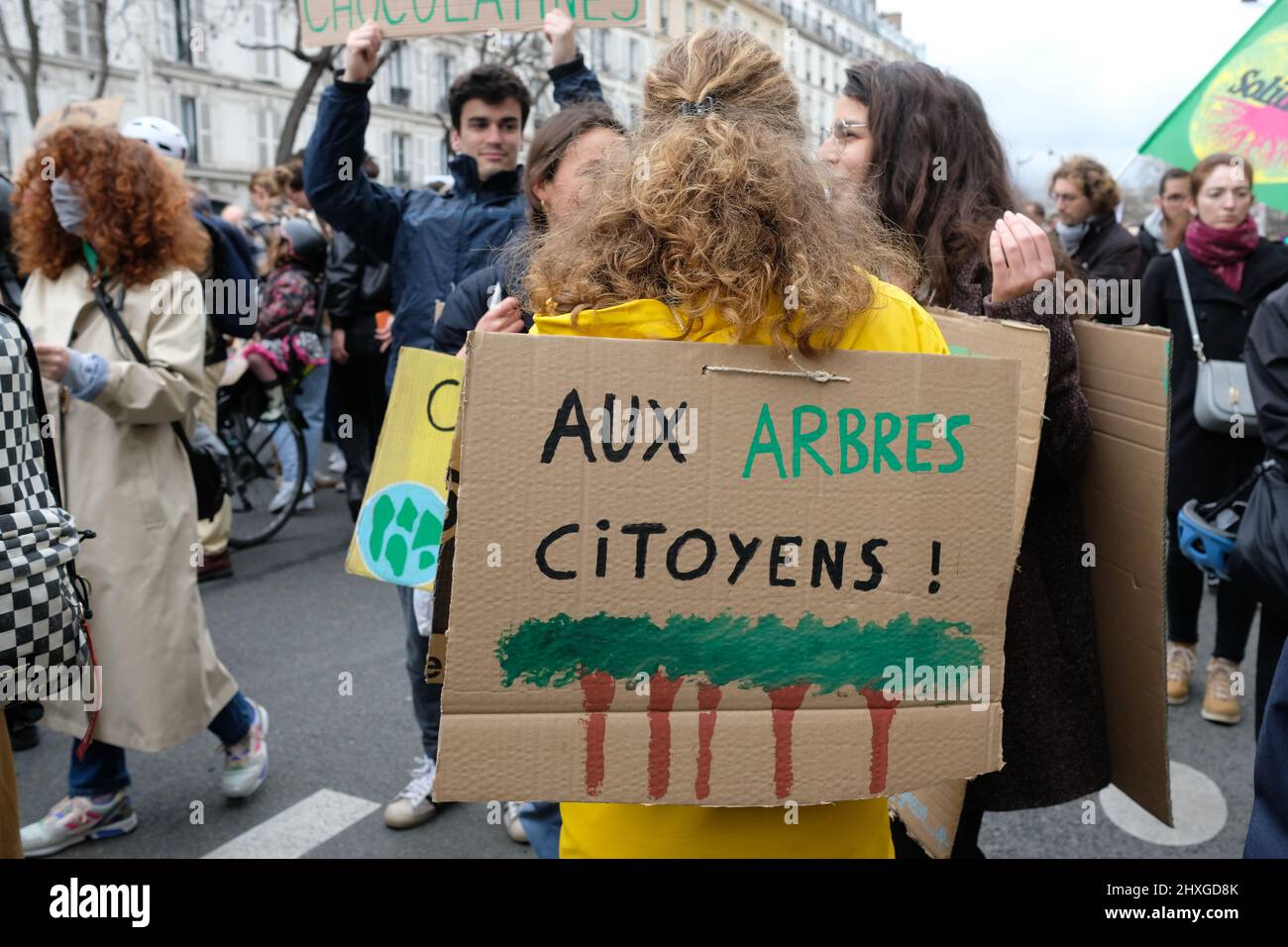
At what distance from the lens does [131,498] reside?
299 cm

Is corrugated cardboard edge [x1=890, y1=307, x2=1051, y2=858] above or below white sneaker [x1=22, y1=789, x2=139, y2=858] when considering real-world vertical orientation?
above

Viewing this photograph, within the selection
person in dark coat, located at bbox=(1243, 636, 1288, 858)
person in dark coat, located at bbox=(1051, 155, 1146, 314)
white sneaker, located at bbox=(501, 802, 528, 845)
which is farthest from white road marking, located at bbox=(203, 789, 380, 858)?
person in dark coat, located at bbox=(1051, 155, 1146, 314)

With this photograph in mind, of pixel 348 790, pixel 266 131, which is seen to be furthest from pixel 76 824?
pixel 266 131

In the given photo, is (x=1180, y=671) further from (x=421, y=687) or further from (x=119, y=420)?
(x=119, y=420)

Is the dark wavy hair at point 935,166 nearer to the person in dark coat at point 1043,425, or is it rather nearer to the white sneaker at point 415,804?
the person in dark coat at point 1043,425

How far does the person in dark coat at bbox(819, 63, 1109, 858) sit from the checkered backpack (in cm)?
158

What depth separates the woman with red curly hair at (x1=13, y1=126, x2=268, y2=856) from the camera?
2.96 m

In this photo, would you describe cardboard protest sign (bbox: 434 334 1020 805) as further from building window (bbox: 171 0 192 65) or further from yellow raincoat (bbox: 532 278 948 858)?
building window (bbox: 171 0 192 65)

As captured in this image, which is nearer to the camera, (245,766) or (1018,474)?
(1018,474)

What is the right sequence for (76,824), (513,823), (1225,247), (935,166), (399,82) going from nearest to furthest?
(935,166)
(76,824)
(513,823)
(1225,247)
(399,82)

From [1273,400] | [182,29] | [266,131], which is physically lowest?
[1273,400]

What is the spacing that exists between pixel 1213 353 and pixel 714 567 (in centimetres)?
380
